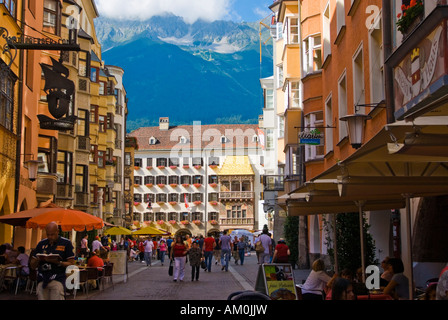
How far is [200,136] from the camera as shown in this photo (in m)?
111

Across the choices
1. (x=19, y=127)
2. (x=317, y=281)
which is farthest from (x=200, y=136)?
(x=317, y=281)

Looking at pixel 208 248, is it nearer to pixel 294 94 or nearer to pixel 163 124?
pixel 294 94

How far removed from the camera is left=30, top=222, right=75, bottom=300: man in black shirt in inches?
391

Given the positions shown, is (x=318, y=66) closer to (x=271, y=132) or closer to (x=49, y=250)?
(x=49, y=250)

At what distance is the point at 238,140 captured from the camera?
109m

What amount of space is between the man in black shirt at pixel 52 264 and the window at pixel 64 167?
27.5 meters

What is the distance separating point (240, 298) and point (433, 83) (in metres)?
5.00

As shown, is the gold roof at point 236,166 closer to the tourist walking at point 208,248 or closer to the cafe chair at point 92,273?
the tourist walking at point 208,248

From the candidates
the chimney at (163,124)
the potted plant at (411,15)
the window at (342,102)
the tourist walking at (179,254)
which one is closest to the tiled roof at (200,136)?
the chimney at (163,124)

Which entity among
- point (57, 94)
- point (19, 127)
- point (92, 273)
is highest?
point (57, 94)

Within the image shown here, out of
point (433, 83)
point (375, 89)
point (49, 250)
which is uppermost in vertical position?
point (375, 89)

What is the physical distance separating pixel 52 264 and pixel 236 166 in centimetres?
9454

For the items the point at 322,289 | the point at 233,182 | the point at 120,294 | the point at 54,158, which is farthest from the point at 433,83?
the point at 233,182

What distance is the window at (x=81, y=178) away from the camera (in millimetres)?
43188
